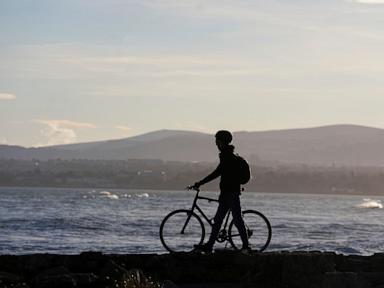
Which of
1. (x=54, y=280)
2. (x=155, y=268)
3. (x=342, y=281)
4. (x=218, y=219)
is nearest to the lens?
(x=342, y=281)

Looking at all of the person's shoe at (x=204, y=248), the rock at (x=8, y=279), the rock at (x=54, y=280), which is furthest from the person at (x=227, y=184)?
the rock at (x=8, y=279)

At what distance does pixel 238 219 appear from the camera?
14.6 meters

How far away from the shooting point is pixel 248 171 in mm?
14625

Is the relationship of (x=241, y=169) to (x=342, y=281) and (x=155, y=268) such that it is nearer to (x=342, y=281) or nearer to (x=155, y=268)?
(x=155, y=268)

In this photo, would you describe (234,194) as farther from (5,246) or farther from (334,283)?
(5,246)

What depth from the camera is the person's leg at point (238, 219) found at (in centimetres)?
1455

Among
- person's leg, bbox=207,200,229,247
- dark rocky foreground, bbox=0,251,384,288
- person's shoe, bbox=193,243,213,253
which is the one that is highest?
person's leg, bbox=207,200,229,247

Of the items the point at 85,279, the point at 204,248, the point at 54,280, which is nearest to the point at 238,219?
the point at 204,248

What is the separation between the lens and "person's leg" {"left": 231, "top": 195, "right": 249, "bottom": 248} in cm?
1455

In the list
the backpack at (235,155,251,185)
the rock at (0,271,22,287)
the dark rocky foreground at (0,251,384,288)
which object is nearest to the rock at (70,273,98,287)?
the dark rocky foreground at (0,251,384,288)

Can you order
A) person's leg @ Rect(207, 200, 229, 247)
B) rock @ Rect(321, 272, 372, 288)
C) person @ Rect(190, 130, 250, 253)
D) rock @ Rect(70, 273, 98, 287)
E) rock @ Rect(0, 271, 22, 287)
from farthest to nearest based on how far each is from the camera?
person's leg @ Rect(207, 200, 229, 247)
person @ Rect(190, 130, 250, 253)
rock @ Rect(70, 273, 98, 287)
rock @ Rect(0, 271, 22, 287)
rock @ Rect(321, 272, 372, 288)

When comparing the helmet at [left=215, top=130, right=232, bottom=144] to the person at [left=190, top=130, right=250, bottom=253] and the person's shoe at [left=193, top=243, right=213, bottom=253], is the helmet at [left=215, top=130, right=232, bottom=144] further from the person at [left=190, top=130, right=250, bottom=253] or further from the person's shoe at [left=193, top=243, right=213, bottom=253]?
the person's shoe at [left=193, top=243, right=213, bottom=253]

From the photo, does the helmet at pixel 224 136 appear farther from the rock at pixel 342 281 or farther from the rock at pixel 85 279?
the rock at pixel 342 281

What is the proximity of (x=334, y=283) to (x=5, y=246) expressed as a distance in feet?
103
